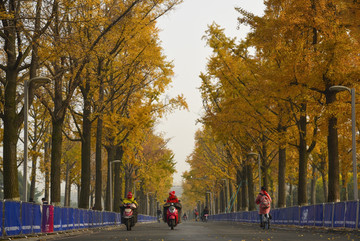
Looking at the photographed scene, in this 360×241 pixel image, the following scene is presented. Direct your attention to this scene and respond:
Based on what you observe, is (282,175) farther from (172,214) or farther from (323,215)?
(323,215)

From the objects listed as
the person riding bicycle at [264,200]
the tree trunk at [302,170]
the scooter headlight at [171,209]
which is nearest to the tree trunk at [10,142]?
the scooter headlight at [171,209]

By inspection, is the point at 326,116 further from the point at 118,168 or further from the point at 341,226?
the point at 118,168

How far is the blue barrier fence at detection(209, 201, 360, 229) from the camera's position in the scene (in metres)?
21.1

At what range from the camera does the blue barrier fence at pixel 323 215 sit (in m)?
21.1

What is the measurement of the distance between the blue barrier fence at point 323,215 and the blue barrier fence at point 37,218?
10.7 meters

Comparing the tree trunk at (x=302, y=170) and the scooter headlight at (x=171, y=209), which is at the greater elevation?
the tree trunk at (x=302, y=170)

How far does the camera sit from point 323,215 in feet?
81.5

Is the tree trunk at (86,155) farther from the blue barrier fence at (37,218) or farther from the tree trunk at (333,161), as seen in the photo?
the tree trunk at (333,161)

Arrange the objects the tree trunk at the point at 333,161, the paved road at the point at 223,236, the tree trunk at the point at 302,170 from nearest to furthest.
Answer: the paved road at the point at 223,236 < the tree trunk at the point at 333,161 < the tree trunk at the point at 302,170

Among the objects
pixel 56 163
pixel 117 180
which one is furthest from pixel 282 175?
pixel 117 180

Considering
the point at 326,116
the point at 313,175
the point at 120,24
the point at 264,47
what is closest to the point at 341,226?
the point at 326,116

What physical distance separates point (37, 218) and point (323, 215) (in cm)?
1191

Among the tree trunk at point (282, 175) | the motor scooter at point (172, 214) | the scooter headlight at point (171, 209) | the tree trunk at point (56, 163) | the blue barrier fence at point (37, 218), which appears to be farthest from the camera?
the tree trunk at point (282, 175)

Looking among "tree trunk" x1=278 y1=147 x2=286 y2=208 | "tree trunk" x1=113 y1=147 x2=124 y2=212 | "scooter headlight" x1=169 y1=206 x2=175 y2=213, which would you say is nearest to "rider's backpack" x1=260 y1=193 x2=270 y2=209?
"scooter headlight" x1=169 y1=206 x2=175 y2=213
